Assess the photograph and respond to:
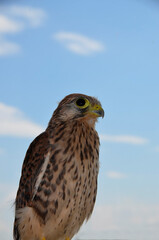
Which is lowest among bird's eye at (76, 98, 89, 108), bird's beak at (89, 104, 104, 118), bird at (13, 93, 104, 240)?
bird at (13, 93, 104, 240)

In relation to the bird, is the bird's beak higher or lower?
higher

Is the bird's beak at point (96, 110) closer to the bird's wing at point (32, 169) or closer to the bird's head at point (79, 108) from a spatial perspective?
the bird's head at point (79, 108)

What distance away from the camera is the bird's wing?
3588 millimetres

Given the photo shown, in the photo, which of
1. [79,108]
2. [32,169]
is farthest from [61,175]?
[79,108]

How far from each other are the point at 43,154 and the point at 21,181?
0.41m

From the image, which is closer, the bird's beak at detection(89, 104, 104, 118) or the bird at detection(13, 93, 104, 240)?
the bird at detection(13, 93, 104, 240)

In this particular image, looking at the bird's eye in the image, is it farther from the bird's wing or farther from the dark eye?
the bird's wing

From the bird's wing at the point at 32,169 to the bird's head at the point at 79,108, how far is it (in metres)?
0.30

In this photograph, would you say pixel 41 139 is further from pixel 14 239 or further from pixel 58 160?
pixel 14 239

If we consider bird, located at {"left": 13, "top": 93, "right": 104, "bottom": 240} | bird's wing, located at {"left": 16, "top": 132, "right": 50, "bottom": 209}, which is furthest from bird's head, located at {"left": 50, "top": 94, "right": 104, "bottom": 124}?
bird's wing, located at {"left": 16, "top": 132, "right": 50, "bottom": 209}

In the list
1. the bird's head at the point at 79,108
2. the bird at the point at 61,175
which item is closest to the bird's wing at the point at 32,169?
the bird at the point at 61,175

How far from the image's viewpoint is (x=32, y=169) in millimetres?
3678

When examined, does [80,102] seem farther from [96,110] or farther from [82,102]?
[96,110]

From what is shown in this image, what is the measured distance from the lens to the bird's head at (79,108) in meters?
3.79
